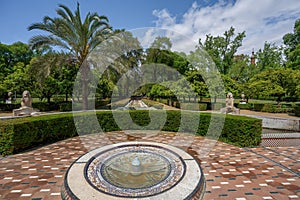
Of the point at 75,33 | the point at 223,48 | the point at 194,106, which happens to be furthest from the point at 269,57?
the point at 75,33

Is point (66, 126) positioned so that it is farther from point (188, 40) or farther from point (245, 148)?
point (245, 148)

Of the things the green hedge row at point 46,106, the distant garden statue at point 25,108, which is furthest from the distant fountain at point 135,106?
the distant garden statue at point 25,108

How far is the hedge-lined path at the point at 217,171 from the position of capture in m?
3.60

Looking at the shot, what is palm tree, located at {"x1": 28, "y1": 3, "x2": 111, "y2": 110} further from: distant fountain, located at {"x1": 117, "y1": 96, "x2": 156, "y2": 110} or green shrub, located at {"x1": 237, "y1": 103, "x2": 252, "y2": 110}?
green shrub, located at {"x1": 237, "y1": 103, "x2": 252, "y2": 110}

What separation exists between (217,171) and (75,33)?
11.9 meters

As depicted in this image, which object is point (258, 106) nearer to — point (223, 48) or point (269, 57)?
point (223, 48)

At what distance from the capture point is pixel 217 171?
4.65m

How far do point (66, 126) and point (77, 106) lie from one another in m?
11.3

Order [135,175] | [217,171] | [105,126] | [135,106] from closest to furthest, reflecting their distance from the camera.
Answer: [135,175] → [217,171] → [105,126] → [135,106]

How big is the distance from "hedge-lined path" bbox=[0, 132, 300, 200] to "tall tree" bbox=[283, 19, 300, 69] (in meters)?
20.2

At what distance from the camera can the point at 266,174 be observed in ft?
14.8

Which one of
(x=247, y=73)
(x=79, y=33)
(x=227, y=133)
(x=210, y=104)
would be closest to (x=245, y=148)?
(x=227, y=133)

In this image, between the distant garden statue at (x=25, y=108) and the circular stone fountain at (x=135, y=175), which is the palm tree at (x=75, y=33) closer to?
the distant garden statue at (x=25, y=108)

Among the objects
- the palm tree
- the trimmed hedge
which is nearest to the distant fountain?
the trimmed hedge
